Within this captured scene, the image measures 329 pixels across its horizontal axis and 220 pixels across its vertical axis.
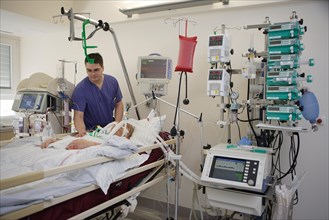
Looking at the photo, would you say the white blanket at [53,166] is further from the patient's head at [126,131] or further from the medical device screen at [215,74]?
the medical device screen at [215,74]

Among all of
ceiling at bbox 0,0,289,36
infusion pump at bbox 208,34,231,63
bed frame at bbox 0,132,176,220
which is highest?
ceiling at bbox 0,0,289,36

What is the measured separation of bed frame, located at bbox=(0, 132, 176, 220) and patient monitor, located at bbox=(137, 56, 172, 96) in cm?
67

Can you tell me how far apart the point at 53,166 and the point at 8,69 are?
335 cm

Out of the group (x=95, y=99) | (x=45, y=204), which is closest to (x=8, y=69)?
(x=95, y=99)

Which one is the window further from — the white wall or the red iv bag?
the red iv bag

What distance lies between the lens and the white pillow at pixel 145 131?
2.09m

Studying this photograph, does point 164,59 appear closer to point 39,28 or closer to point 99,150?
point 99,150

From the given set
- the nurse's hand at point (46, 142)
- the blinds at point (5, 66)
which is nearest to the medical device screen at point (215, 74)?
the nurse's hand at point (46, 142)

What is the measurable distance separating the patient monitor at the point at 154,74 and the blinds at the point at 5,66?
271 cm

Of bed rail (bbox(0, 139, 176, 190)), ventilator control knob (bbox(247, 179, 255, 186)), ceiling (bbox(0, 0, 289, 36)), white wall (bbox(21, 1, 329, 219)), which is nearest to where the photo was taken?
bed rail (bbox(0, 139, 176, 190))

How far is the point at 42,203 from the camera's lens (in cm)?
126

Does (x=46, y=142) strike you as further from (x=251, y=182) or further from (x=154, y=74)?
(x=251, y=182)

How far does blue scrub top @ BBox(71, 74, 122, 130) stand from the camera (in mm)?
2588

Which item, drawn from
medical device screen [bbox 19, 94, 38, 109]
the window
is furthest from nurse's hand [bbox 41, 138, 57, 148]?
the window
